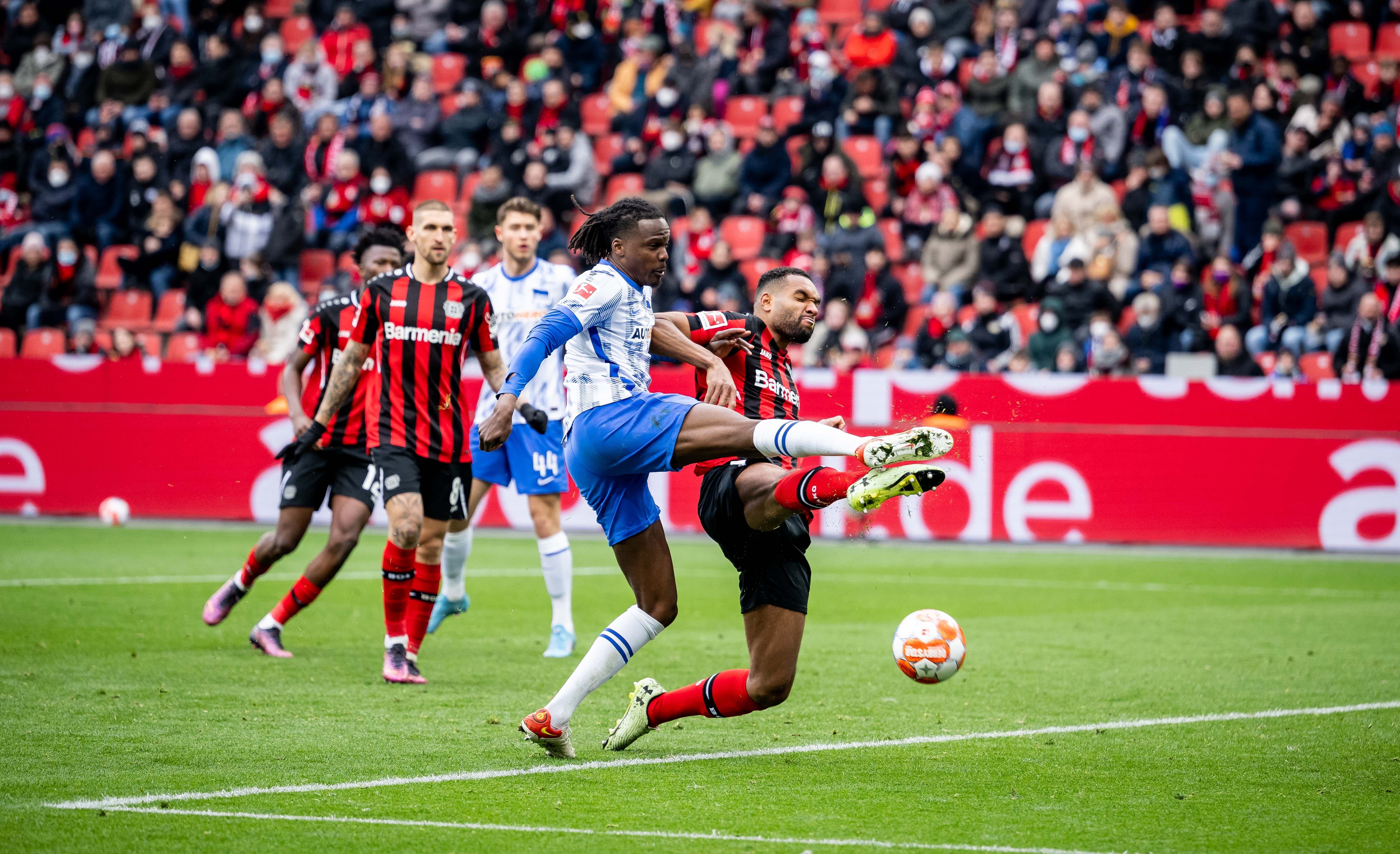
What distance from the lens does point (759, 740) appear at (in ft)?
21.9

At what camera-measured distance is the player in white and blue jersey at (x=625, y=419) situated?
231 inches

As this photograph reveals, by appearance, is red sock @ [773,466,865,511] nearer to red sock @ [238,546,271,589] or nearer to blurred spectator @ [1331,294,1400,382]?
red sock @ [238,546,271,589]

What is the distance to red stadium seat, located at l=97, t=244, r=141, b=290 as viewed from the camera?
870 inches

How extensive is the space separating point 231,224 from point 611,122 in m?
5.44

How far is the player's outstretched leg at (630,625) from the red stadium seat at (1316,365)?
12.6 meters

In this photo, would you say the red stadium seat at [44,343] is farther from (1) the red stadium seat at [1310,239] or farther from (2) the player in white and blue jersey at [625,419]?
(2) the player in white and blue jersey at [625,419]

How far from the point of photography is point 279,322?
19.7 meters

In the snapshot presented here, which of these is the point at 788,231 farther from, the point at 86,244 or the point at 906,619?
the point at 906,619

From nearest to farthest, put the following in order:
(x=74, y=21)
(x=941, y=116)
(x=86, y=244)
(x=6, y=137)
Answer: (x=941, y=116), (x=86, y=244), (x=6, y=137), (x=74, y=21)

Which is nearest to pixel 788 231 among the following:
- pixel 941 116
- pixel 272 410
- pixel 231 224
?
pixel 941 116

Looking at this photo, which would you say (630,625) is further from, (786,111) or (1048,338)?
(786,111)

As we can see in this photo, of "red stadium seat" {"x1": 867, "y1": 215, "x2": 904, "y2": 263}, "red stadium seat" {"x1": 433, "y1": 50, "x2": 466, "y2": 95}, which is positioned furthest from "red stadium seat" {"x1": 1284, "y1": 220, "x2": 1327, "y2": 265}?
"red stadium seat" {"x1": 433, "y1": 50, "x2": 466, "y2": 95}

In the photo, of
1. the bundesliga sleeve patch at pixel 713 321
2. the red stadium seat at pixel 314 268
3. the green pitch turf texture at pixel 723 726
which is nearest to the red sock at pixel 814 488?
the bundesliga sleeve patch at pixel 713 321

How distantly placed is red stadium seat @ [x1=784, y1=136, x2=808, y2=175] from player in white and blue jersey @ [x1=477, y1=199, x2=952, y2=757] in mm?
14233
